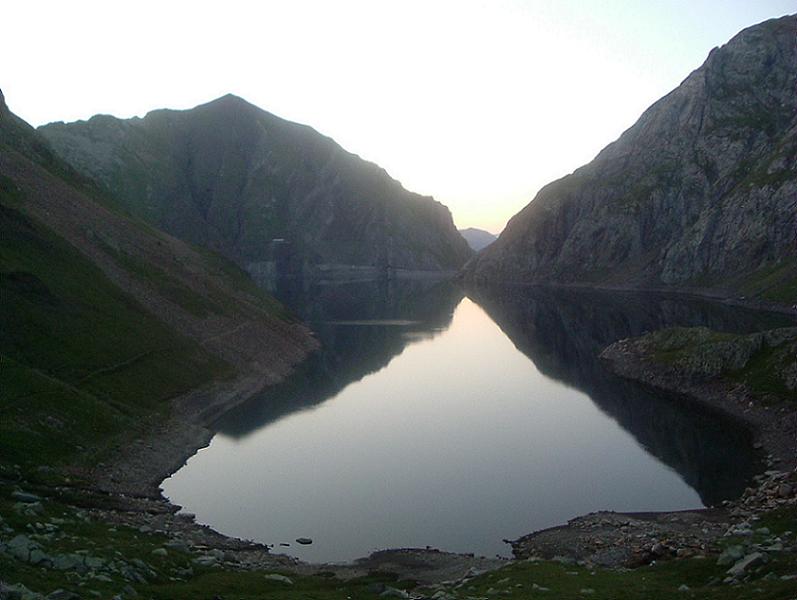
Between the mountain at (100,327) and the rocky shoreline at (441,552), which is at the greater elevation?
the mountain at (100,327)

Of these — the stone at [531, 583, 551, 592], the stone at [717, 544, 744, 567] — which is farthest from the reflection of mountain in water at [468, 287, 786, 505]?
the stone at [531, 583, 551, 592]

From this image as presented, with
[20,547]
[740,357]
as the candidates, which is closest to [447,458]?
[740,357]

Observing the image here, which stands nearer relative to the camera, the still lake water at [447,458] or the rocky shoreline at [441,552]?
the rocky shoreline at [441,552]

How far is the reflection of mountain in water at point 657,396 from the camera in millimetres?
72562

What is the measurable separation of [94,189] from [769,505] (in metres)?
151

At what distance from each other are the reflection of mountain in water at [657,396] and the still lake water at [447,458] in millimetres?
337

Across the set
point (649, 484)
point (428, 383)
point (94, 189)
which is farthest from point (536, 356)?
point (94, 189)

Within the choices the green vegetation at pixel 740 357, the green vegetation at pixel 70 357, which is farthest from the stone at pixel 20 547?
the green vegetation at pixel 740 357

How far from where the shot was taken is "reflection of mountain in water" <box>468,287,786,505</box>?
7256 centimetres

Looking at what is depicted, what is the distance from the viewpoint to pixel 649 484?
68.6 metres

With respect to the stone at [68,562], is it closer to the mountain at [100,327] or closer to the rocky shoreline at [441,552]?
the rocky shoreline at [441,552]

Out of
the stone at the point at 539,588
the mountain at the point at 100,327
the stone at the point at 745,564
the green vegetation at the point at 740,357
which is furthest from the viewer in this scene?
the green vegetation at the point at 740,357

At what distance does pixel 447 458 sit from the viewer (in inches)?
2970

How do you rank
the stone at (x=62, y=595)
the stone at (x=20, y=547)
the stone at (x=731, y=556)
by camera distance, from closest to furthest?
the stone at (x=62, y=595), the stone at (x=20, y=547), the stone at (x=731, y=556)
